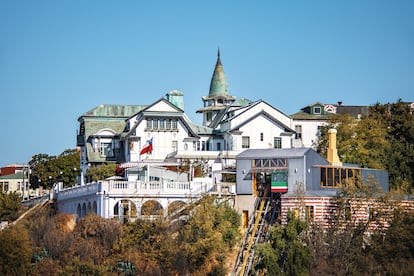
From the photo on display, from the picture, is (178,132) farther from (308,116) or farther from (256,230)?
(256,230)

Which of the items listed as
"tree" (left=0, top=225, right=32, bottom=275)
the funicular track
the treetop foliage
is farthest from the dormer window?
"tree" (left=0, top=225, right=32, bottom=275)

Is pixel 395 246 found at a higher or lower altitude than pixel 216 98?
lower

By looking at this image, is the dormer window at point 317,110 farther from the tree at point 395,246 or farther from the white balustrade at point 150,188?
the tree at point 395,246

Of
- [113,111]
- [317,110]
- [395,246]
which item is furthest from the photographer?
[317,110]

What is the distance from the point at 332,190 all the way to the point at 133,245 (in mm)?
13703

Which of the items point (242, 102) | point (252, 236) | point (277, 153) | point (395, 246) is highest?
point (242, 102)

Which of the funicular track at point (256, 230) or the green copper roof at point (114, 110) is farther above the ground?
the green copper roof at point (114, 110)

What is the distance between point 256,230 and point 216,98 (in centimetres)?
Answer: 3935

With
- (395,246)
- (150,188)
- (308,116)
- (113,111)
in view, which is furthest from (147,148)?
(395,246)

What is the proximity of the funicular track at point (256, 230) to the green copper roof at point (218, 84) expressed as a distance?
122 ft

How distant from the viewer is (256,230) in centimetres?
6569

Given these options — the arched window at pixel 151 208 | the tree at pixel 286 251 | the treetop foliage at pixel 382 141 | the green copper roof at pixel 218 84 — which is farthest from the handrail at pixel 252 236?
the green copper roof at pixel 218 84

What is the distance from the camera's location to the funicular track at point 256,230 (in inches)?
2498

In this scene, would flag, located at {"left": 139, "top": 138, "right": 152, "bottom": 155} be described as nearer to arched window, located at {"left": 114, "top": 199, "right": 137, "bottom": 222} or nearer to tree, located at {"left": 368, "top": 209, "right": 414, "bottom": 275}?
arched window, located at {"left": 114, "top": 199, "right": 137, "bottom": 222}
